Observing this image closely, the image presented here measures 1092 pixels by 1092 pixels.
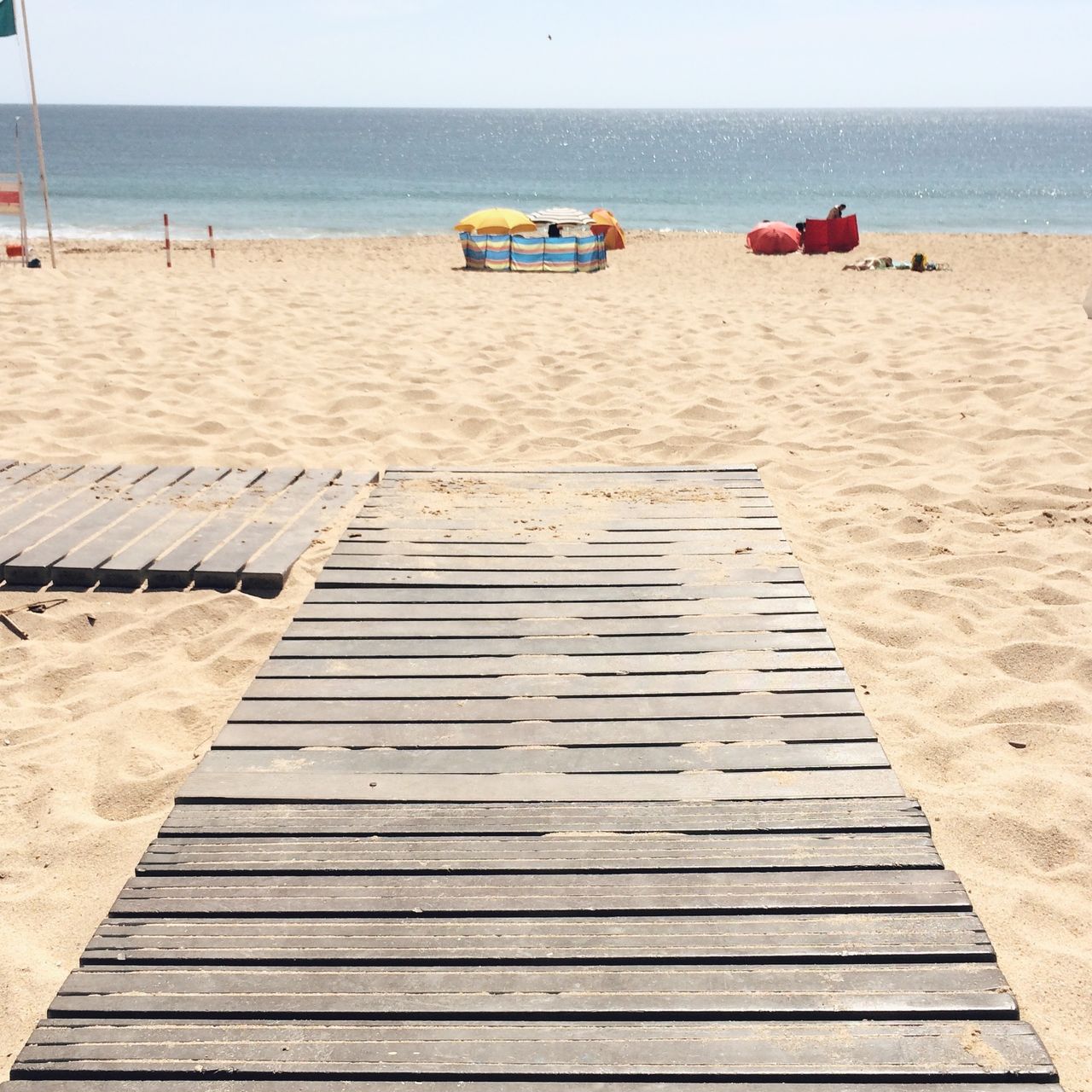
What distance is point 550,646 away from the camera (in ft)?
10.9

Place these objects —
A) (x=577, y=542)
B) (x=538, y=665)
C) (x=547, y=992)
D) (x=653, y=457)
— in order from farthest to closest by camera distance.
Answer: (x=653, y=457), (x=577, y=542), (x=538, y=665), (x=547, y=992)

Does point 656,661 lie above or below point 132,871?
above

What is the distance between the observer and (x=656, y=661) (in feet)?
10.5

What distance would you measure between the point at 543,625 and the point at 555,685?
0.44 m

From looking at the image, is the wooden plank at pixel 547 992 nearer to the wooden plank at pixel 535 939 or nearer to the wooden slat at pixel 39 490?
the wooden plank at pixel 535 939

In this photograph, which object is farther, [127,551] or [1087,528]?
[1087,528]

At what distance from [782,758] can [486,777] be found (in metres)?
0.76

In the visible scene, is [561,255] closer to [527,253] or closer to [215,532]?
[527,253]

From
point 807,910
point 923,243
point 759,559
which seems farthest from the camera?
point 923,243

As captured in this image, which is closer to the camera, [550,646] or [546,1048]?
[546,1048]

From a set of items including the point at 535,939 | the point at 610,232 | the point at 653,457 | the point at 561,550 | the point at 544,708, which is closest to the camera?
the point at 535,939

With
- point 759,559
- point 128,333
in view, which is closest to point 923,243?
point 128,333

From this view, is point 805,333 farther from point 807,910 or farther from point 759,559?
point 807,910

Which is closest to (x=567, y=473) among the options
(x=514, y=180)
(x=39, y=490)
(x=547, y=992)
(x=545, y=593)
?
(x=545, y=593)
